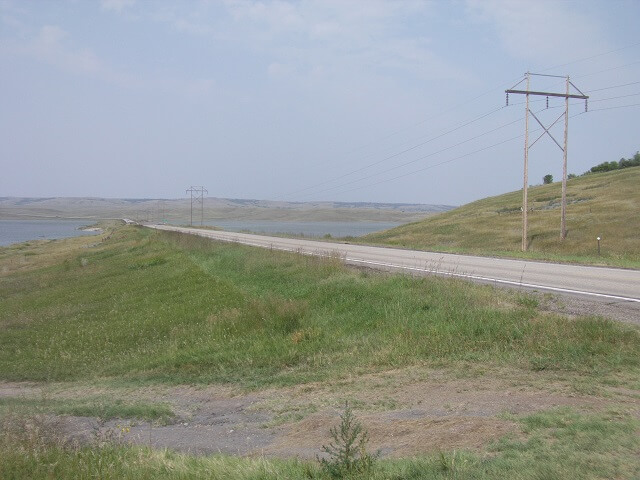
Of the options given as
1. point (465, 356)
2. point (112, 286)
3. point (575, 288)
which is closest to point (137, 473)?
point (465, 356)

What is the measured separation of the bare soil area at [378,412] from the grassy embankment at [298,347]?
1.22 feet

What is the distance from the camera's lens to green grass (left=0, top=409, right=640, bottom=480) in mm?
4777

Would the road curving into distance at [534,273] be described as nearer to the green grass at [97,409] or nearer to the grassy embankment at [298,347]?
the grassy embankment at [298,347]

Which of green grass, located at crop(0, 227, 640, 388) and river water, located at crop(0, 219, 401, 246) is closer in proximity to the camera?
green grass, located at crop(0, 227, 640, 388)

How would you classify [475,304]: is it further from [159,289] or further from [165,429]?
[159,289]

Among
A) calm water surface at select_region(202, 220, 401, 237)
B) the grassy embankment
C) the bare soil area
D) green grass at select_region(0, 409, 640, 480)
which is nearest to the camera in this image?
green grass at select_region(0, 409, 640, 480)

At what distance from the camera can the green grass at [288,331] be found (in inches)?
356

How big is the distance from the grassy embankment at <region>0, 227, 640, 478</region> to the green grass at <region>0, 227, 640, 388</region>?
4 cm

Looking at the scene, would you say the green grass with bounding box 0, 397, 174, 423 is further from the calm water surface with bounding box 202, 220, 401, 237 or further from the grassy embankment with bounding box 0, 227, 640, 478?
the calm water surface with bounding box 202, 220, 401, 237

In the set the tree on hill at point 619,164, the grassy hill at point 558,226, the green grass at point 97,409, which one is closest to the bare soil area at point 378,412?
the green grass at point 97,409

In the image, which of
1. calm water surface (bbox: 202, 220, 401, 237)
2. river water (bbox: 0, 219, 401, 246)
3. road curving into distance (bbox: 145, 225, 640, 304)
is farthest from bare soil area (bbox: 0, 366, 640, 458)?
river water (bbox: 0, 219, 401, 246)

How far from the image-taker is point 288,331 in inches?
520

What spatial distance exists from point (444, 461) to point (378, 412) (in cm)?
239

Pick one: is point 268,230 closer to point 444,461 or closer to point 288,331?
point 288,331
